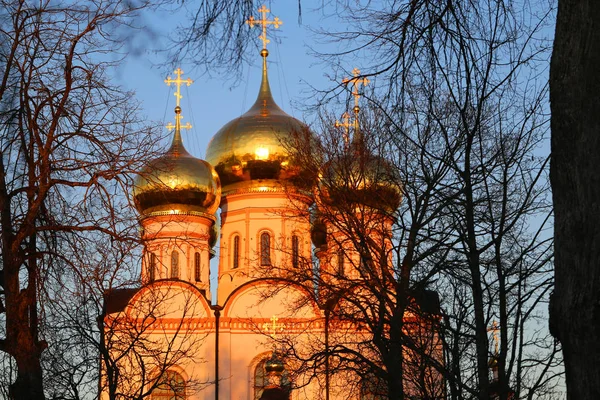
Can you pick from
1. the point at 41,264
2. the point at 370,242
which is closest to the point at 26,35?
the point at 41,264

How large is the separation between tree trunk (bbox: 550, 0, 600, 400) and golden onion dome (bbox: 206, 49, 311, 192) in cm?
2857

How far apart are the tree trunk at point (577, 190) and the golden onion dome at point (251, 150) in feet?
93.7

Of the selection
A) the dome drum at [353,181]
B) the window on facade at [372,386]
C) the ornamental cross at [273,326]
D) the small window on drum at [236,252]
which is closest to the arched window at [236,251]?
the small window on drum at [236,252]

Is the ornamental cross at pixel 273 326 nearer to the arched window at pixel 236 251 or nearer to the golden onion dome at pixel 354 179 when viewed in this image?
the arched window at pixel 236 251

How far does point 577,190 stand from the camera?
3.38m

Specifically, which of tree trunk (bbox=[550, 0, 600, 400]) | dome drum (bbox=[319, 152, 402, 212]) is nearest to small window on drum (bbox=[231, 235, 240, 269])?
dome drum (bbox=[319, 152, 402, 212])

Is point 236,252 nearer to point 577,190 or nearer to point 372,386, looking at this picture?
point 372,386

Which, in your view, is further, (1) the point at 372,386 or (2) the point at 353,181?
(2) the point at 353,181

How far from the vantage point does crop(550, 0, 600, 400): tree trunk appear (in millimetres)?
3271

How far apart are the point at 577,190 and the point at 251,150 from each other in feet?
97.9

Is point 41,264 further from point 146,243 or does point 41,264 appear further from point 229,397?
point 229,397

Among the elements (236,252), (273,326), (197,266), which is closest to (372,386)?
(273,326)

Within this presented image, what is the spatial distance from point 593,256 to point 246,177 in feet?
97.9

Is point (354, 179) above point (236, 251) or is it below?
below
